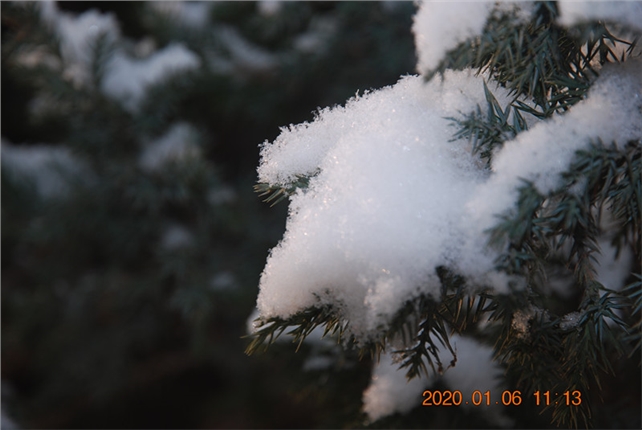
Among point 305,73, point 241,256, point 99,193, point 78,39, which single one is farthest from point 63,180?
point 305,73

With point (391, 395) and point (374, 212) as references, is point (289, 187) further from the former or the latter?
point (391, 395)

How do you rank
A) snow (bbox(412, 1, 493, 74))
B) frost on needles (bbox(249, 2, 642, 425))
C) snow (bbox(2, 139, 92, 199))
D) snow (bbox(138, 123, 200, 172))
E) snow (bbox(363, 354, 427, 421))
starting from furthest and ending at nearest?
snow (bbox(2, 139, 92, 199))
snow (bbox(138, 123, 200, 172))
snow (bbox(363, 354, 427, 421))
snow (bbox(412, 1, 493, 74))
frost on needles (bbox(249, 2, 642, 425))

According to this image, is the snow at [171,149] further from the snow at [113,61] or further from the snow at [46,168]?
the snow at [46,168]

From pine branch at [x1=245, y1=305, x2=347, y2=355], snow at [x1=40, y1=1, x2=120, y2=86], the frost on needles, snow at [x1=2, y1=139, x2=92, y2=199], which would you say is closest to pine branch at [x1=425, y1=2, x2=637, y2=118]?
the frost on needles

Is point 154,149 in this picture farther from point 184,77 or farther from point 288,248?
point 288,248

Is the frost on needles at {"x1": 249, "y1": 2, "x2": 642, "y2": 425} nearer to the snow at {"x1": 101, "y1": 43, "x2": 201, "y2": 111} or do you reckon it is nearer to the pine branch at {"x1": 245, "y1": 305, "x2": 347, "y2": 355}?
the pine branch at {"x1": 245, "y1": 305, "x2": 347, "y2": 355}

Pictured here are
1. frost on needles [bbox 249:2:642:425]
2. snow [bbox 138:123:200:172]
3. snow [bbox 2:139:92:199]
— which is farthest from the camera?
snow [bbox 2:139:92:199]
